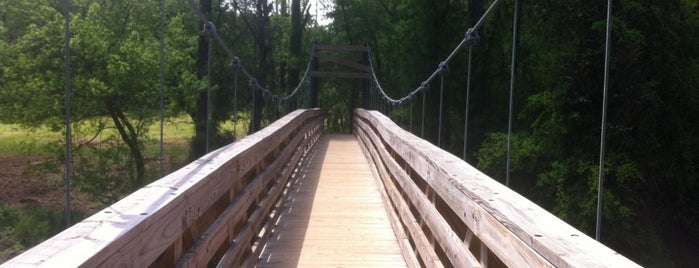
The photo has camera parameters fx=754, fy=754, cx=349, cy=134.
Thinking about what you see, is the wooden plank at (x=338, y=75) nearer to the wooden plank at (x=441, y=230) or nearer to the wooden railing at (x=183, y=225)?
the wooden railing at (x=183, y=225)

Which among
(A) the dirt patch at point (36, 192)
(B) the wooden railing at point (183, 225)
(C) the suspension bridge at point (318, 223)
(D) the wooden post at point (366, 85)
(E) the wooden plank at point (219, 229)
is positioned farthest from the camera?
(D) the wooden post at point (366, 85)

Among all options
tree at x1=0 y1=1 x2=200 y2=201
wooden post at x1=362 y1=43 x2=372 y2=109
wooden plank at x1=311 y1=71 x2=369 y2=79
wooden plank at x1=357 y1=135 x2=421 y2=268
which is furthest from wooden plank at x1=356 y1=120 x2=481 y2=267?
wooden post at x1=362 y1=43 x2=372 y2=109

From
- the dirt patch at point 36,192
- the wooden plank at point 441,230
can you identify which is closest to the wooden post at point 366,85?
the dirt patch at point 36,192

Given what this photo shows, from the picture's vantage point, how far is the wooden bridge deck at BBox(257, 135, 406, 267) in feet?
14.4

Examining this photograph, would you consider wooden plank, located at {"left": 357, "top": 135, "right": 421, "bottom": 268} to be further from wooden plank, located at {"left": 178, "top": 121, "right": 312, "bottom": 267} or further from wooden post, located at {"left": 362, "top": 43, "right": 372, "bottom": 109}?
wooden post, located at {"left": 362, "top": 43, "right": 372, "bottom": 109}

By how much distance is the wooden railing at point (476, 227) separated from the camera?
5.49 ft

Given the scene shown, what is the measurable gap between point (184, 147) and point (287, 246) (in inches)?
883

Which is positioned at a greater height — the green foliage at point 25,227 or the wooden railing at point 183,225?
the wooden railing at point 183,225

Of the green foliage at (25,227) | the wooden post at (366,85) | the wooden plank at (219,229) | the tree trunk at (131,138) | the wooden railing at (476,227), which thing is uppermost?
the wooden post at (366,85)

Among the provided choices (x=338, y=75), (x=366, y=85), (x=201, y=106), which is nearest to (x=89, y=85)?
(x=201, y=106)

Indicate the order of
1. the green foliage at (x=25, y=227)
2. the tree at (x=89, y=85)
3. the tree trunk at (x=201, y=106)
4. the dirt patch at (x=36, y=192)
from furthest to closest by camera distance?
1. the dirt patch at (x=36, y=192)
2. the tree trunk at (x=201, y=106)
3. the tree at (x=89, y=85)
4. the green foliage at (x=25, y=227)

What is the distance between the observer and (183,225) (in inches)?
94.0

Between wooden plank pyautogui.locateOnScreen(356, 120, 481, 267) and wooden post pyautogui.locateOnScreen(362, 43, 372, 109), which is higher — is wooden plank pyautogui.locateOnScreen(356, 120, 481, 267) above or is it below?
below

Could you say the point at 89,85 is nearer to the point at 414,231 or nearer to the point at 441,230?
the point at 414,231
